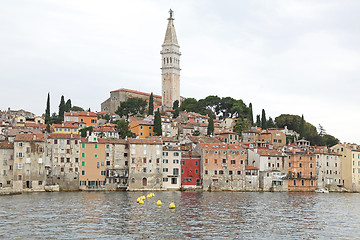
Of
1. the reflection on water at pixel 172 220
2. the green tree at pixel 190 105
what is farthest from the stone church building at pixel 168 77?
the reflection on water at pixel 172 220

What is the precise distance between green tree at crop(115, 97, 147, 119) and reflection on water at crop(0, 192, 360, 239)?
70.3 metres

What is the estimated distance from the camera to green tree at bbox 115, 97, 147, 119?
127 metres

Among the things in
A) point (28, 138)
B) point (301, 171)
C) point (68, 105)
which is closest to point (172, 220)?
point (28, 138)

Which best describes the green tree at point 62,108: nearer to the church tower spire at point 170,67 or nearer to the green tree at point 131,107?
the green tree at point 131,107

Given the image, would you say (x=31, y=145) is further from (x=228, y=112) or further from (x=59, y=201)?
(x=228, y=112)

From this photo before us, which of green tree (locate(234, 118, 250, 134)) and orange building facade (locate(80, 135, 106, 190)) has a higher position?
green tree (locate(234, 118, 250, 134))

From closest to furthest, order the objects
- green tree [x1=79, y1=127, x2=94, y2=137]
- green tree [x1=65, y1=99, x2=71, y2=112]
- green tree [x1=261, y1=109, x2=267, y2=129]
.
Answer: green tree [x1=79, y1=127, x2=94, y2=137] → green tree [x1=65, y1=99, x2=71, y2=112] → green tree [x1=261, y1=109, x2=267, y2=129]

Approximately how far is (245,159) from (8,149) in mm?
37369

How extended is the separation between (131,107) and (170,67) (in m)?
19.7

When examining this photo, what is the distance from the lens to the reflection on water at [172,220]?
114 ft

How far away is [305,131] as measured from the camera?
119 meters

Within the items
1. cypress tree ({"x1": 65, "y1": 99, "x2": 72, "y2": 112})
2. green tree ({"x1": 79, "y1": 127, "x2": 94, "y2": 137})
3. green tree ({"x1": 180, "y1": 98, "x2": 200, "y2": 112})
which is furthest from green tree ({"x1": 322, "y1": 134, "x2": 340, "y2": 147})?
cypress tree ({"x1": 65, "y1": 99, "x2": 72, "y2": 112})

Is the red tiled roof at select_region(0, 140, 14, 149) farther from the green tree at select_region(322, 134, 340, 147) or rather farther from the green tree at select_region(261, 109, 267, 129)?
the green tree at select_region(322, 134, 340, 147)

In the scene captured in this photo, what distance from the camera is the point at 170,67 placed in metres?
140
